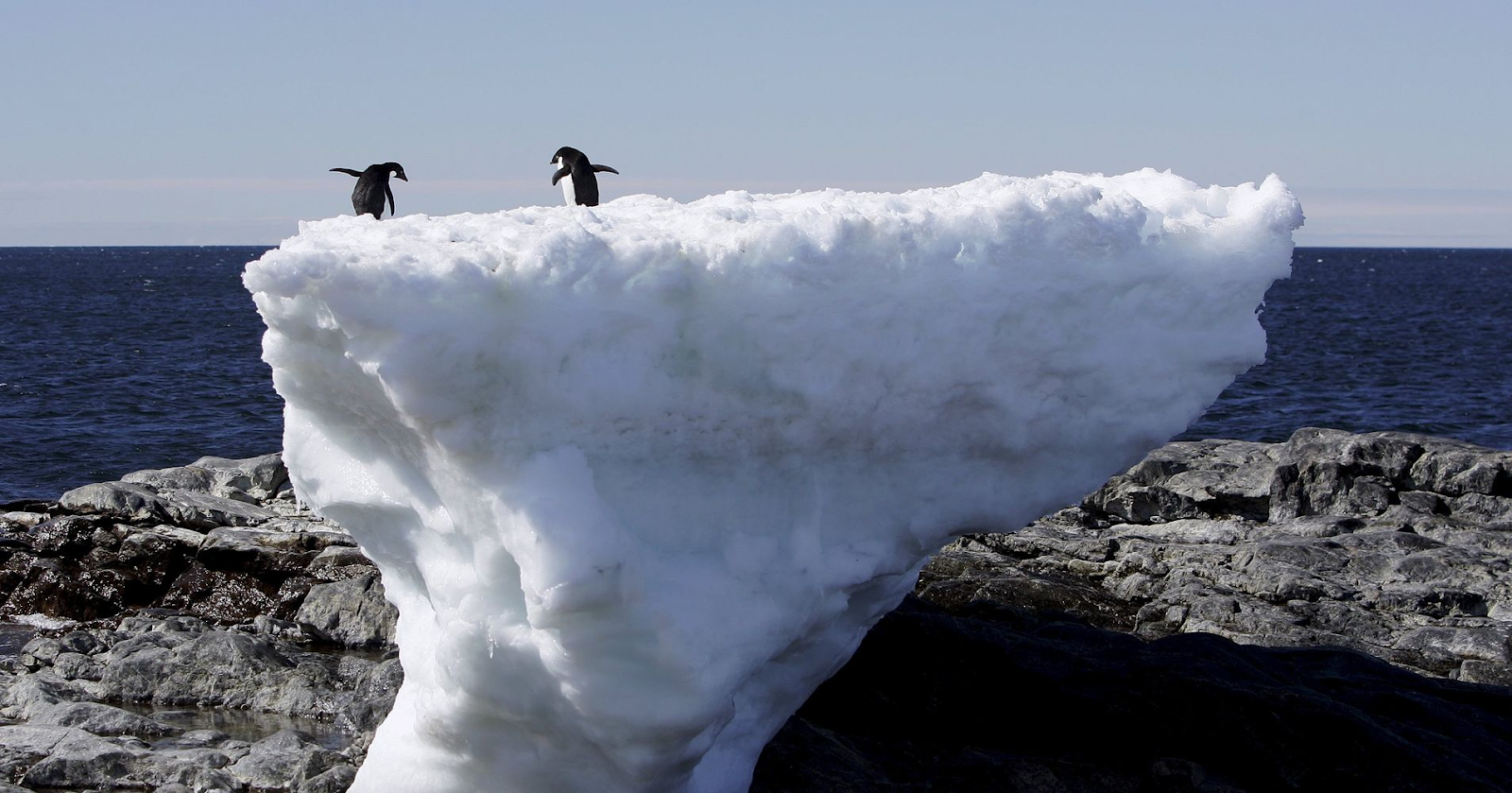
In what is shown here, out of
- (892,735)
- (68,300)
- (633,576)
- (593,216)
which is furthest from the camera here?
(68,300)

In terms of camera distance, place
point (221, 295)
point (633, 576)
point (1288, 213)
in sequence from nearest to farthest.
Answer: point (633, 576) < point (1288, 213) < point (221, 295)

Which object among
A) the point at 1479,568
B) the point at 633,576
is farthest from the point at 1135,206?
the point at 1479,568

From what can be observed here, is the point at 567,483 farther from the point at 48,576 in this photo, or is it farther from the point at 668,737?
the point at 48,576

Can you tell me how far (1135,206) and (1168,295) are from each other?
46cm

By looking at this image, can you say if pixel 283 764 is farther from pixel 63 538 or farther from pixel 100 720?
pixel 63 538

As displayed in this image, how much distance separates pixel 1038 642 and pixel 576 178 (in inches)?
234

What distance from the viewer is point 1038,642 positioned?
924 cm

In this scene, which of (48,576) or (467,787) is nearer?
(467,787)

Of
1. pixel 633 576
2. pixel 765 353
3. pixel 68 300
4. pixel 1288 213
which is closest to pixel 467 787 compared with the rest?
pixel 633 576

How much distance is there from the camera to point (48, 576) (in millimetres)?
13188

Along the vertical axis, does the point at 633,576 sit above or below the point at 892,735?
above

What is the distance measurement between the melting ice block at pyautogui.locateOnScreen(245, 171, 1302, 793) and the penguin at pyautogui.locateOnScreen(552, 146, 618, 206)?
5.45 m

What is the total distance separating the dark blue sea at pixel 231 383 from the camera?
27.0 m

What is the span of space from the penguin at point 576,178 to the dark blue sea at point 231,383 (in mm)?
13287
